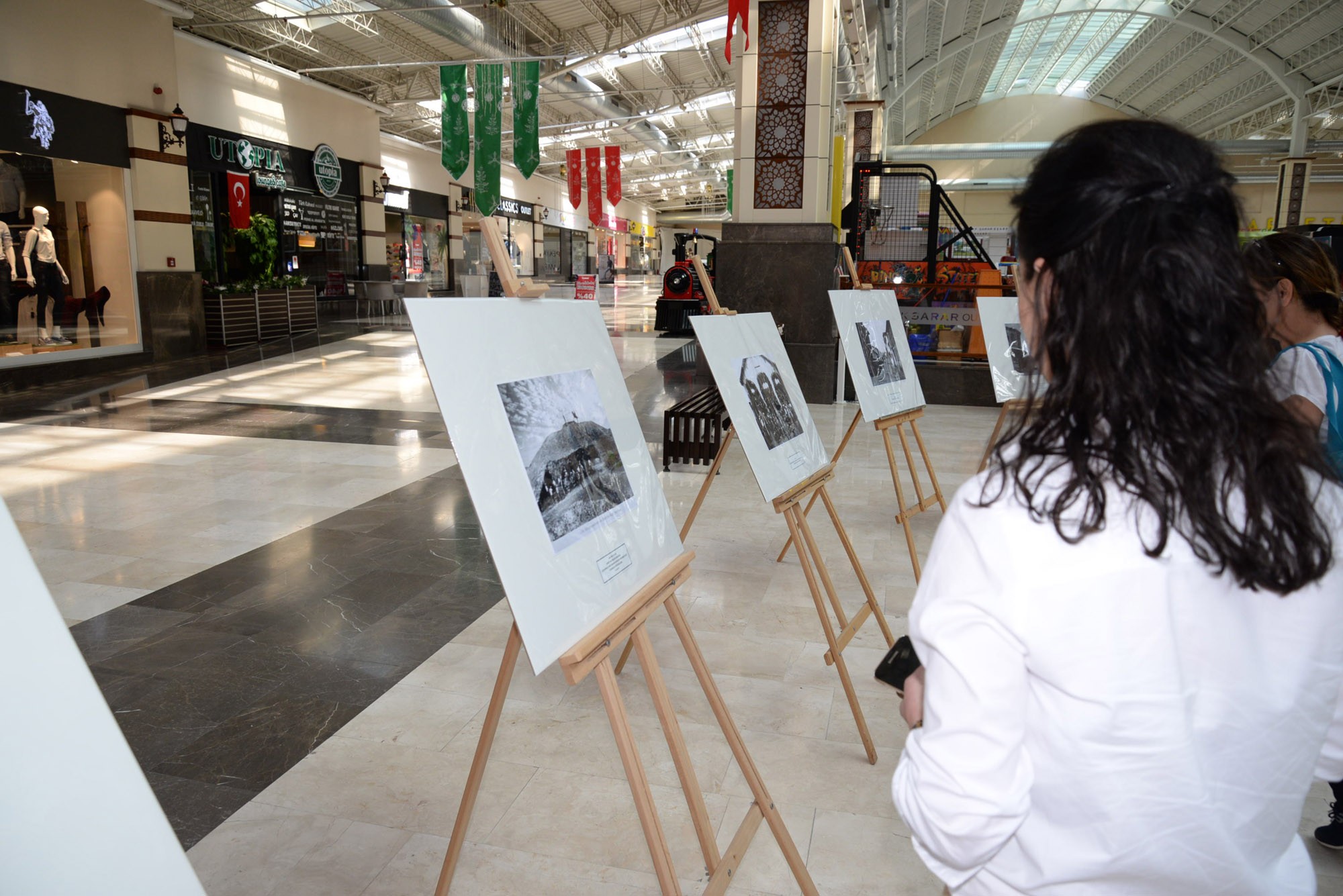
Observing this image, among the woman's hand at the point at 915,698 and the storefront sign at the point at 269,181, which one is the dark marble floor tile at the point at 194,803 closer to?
the woman's hand at the point at 915,698

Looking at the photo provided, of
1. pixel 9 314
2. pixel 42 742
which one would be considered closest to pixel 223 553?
pixel 42 742

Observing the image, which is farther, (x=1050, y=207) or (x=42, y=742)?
(x=1050, y=207)

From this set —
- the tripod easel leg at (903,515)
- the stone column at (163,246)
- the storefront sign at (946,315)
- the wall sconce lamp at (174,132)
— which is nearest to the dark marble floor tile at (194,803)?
the tripod easel leg at (903,515)

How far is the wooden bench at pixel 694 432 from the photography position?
17.8 feet

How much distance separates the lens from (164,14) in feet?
38.4

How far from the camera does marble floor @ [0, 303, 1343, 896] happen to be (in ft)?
6.77

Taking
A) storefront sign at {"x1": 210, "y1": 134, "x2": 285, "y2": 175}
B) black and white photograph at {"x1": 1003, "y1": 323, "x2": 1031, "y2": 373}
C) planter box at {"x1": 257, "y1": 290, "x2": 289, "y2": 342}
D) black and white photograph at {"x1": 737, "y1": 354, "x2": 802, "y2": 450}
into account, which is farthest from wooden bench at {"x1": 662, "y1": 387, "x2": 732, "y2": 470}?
storefront sign at {"x1": 210, "y1": 134, "x2": 285, "y2": 175}

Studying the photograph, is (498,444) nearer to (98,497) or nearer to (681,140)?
(98,497)

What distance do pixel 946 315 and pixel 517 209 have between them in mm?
21964

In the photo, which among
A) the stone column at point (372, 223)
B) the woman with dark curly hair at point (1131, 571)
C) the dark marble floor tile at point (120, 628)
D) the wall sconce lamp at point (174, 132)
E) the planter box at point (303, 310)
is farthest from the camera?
the stone column at point (372, 223)

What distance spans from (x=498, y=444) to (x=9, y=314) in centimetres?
1133

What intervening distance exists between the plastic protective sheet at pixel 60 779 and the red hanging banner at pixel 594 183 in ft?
70.2

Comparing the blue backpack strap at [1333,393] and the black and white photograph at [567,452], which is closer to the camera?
the black and white photograph at [567,452]

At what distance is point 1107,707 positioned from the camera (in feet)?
2.83
